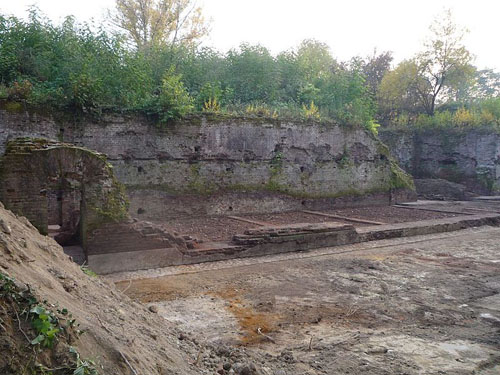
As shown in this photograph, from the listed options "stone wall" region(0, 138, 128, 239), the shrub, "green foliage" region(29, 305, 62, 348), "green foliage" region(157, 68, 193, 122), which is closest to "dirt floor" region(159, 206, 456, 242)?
"stone wall" region(0, 138, 128, 239)

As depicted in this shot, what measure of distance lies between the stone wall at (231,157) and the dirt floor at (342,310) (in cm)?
488

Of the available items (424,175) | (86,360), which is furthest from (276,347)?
(424,175)

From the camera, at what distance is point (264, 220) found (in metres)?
11.7

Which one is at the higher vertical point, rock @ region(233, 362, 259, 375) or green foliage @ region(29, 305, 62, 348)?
green foliage @ region(29, 305, 62, 348)

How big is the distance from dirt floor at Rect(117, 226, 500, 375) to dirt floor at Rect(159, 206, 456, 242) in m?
1.91

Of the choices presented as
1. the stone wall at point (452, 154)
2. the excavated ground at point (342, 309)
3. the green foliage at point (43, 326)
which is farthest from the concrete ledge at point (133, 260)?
the stone wall at point (452, 154)

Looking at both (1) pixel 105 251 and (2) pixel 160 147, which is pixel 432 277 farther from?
(2) pixel 160 147

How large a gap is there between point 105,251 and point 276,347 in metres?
4.08

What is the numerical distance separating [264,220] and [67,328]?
9488 millimetres

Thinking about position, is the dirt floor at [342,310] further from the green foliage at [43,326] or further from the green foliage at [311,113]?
the green foliage at [311,113]

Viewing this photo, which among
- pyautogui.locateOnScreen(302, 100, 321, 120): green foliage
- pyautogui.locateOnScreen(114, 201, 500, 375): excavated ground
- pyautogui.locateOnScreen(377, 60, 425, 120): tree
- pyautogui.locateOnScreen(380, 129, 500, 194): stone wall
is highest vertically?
pyautogui.locateOnScreen(377, 60, 425, 120): tree

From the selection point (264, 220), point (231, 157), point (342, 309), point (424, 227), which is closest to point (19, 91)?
point (231, 157)

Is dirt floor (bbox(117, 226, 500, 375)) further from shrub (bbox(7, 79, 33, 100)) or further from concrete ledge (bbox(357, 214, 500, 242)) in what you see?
shrub (bbox(7, 79, 33, 100))

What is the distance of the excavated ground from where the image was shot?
12.5ft
